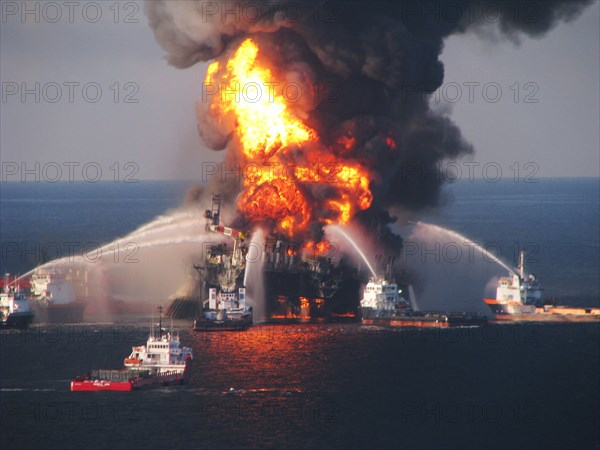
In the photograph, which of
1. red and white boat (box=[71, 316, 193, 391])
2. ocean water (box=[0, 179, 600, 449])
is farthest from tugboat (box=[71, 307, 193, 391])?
ocean water (box=[0, 179, 600, 449])

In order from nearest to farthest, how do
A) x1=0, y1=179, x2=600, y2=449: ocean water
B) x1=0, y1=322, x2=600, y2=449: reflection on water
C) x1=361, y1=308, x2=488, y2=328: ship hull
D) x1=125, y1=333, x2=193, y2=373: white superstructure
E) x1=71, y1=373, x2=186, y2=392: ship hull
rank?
x1=0, y1=179, x2=600, y2=449: ocean water, x1=0, y1=322, x2=600, y2=449: reflection on water, x1=71, y1=373, x2=186, y2=392: ship hull, x1=125, y1=333, x2=193, y2=373: white superstructure, x1=361, y1=308, x2=488, y2=328: ship hull

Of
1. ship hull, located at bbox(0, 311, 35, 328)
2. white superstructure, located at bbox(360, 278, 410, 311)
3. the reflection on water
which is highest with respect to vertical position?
white superstructure, located at bbox(360, 278, 410, 311)

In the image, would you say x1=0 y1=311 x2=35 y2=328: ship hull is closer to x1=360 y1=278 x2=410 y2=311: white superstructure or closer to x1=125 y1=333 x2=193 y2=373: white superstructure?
x1=125 y1=333 x2=193 y2=373: white superstructure

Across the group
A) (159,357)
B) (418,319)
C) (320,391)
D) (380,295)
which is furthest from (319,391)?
(418,319)

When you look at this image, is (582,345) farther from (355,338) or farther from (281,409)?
(281,409)

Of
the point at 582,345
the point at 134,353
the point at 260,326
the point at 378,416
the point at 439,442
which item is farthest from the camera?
the point at 260,326

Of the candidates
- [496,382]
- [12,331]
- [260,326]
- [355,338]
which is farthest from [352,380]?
[12,331]

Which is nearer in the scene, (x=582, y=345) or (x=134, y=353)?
(x=134, y=353)
